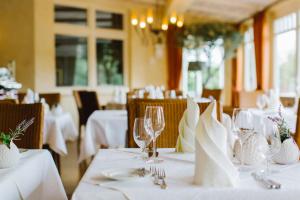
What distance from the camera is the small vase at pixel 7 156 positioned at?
54.4 inches

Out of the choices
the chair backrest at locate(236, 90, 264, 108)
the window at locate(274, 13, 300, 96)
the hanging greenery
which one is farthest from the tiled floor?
the window at locate(274, 13, 300, 96)

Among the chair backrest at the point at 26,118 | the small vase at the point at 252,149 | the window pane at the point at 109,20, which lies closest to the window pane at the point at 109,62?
the window pane at the point at 109,20

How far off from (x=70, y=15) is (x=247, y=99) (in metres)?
4.71

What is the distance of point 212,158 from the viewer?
113cm

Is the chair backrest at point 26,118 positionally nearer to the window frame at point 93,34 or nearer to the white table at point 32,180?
the white table at point 32,180

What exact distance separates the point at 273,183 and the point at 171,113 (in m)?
1.12

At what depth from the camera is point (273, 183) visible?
1.12m

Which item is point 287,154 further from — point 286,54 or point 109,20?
point 109,20

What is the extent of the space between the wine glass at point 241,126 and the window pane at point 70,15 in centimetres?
708

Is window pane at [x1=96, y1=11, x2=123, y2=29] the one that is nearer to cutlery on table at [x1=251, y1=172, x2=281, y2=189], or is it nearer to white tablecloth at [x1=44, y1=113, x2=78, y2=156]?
white tablecloth at [x1=44, y1=113, x2=78, y2=156]

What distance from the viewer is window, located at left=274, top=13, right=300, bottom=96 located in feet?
21.9

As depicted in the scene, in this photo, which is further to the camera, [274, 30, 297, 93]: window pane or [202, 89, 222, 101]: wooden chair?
[274, 30, 297, 93]: window pane

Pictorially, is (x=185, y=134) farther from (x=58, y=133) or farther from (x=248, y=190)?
(x=58, y=133)

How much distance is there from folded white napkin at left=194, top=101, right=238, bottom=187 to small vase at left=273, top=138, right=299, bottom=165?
385mm
